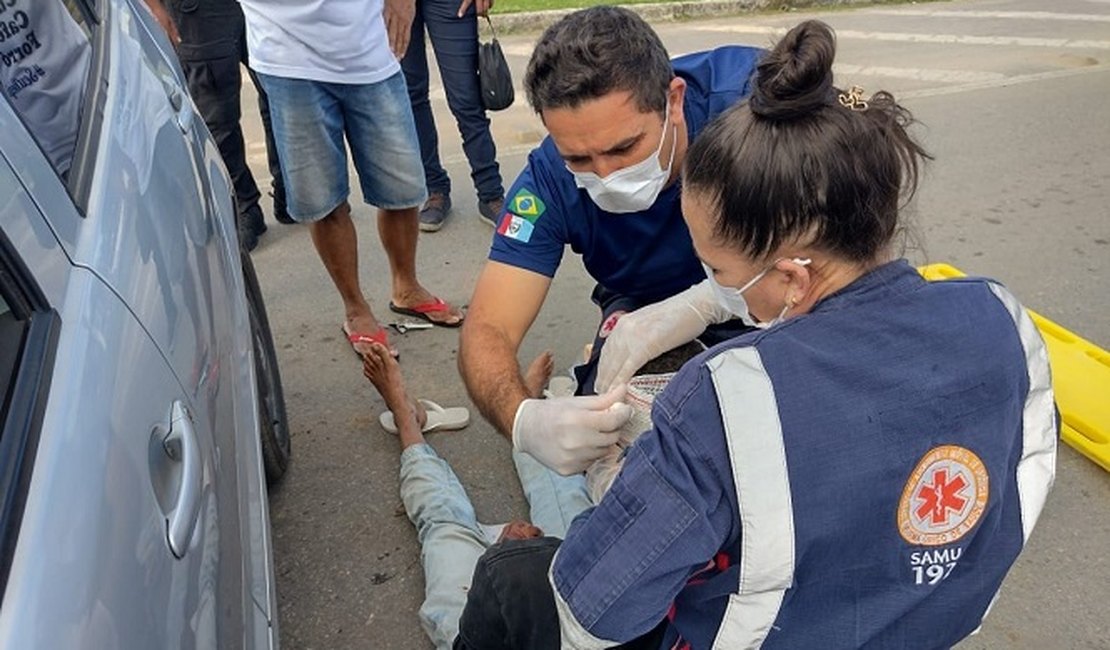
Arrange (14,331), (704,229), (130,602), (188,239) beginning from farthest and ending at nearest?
(188,239)
(704,229)
(14,331)
(130,602)

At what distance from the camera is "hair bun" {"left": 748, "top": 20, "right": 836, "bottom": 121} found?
1.12 m

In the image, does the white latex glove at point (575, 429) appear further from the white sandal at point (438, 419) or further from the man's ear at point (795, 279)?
the white sandal at point (438, 419)

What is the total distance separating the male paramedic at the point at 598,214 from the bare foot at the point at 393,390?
0.51m

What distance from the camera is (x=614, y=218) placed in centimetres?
220

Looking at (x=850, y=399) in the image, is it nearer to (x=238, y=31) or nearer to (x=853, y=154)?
(x=853, y=154)

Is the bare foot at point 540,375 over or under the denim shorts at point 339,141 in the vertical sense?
under

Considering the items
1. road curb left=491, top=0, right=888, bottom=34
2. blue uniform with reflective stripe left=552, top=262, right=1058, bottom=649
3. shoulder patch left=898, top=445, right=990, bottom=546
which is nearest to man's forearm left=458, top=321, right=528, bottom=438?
blue uniform with reflective stripe left=552, top=262, right=1058, bottom=649

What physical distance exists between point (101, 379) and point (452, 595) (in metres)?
1.16

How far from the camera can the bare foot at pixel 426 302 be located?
11.2ft

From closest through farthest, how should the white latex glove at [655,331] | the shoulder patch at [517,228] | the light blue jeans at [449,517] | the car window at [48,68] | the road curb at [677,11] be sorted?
1. the car window at [48,68]
2. the white latex glove at [655,331]
3. the light blue jeans at [449,517]
4. the shoulder patch at [517,228]
5. the road curb at [677,11]

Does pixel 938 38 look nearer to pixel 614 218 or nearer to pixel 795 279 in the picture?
pixel 614 218

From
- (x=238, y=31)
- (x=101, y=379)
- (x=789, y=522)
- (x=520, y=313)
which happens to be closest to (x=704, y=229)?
(x=789, y=522)

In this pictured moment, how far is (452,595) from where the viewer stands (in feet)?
6.89

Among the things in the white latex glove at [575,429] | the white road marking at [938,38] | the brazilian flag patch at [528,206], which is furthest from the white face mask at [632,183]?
the white road marking at [938,38]
